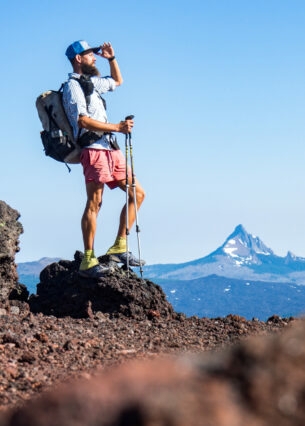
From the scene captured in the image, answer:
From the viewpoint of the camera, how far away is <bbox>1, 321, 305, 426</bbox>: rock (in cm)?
285

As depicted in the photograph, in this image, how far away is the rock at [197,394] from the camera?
2850 mm

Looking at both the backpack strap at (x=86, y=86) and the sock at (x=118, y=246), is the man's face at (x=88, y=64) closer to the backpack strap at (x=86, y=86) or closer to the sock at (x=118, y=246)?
the backpack strap at (x=86, y=86)

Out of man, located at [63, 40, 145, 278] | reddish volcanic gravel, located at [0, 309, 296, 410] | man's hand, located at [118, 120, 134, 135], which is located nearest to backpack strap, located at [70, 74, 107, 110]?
man, located at [63, 40, 145, 278]

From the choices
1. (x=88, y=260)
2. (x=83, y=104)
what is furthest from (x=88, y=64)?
(x=88, y=260)

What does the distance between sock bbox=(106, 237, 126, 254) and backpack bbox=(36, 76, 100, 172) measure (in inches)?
63.2

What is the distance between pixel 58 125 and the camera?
41.7ft

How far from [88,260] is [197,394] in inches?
394

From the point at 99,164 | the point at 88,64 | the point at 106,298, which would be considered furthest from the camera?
the point at 88,64

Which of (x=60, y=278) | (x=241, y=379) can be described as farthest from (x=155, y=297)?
(x=241, y=379)

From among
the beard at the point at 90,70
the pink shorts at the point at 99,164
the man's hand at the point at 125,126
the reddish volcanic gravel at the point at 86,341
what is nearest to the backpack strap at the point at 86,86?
the beard at the point at 90,70

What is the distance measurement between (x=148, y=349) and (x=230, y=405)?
265 inches

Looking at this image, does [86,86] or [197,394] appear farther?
[86,86]

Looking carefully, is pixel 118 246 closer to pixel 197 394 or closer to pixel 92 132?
pixel 92 132

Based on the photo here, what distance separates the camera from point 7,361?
832 centimetres
